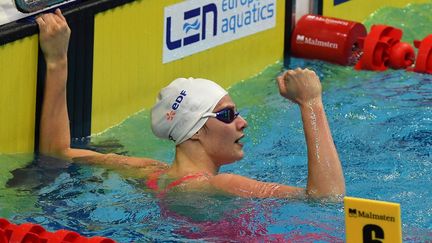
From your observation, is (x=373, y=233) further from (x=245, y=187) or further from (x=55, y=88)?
(x=55, y=88)

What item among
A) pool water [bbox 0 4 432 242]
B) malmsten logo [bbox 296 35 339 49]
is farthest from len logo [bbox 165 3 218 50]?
malmsten logo [bbox 296 35 339 49]

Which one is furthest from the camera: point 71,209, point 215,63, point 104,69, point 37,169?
point 215,63

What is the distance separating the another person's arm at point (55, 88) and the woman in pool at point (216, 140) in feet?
1.00

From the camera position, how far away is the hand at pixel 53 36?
5.41m

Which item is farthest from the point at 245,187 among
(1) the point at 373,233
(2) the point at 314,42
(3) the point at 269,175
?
(2) the point at 314,42

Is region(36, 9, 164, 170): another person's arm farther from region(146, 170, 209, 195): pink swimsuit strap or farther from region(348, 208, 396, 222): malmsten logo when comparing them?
region(348, 208, 396, 222): malmsten logo

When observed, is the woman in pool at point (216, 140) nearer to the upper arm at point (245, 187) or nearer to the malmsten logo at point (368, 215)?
the upper arm at point (245, 187)

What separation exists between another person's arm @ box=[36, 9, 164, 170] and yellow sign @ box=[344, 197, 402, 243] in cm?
223

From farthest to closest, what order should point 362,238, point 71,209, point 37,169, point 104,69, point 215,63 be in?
1. point 215,63
2. point 104,69
3. point 37,169
4. point 71,209
5. point 362,238

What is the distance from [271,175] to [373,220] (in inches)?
86.1

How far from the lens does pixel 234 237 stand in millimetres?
4395

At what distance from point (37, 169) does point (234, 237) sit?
4.06 ft

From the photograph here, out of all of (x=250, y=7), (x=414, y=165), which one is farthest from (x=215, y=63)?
(x=414, y=165)

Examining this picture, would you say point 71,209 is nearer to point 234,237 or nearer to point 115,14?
point 234,237
